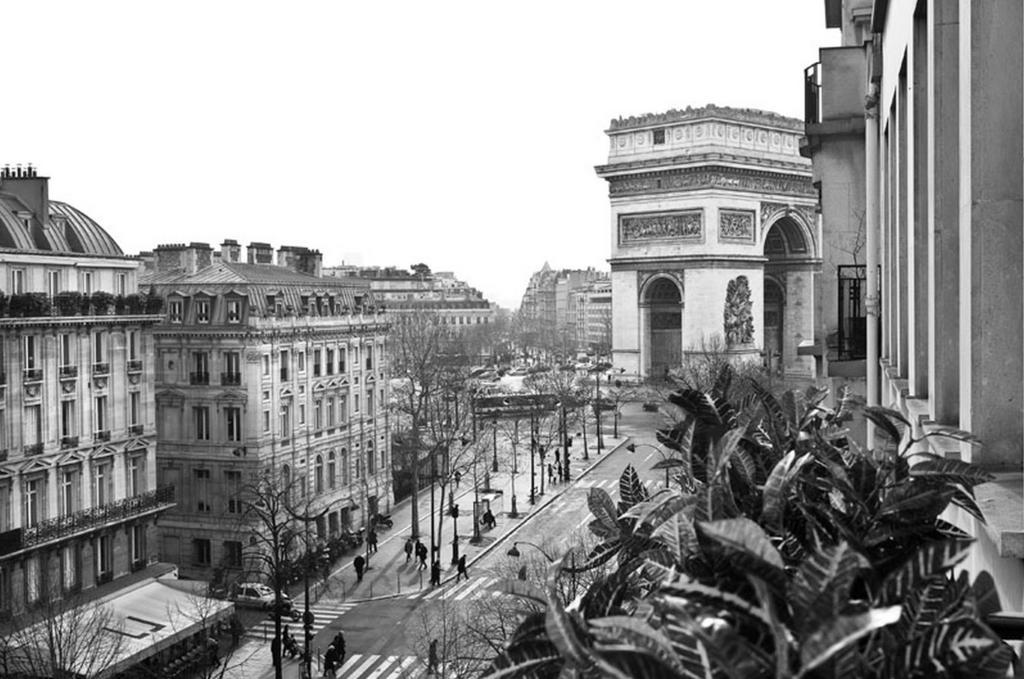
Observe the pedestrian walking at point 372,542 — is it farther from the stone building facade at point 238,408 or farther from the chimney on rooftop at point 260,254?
the chimney on rooftop at point 260,254

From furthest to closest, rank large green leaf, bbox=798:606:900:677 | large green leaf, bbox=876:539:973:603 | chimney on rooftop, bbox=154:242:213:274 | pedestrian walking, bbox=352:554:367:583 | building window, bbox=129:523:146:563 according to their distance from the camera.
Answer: chimney on rooftop, bbox=154:242:213:274
pedestrian walking, bbox=352:554:367:583
building window, bbox=129:523:146:563
large green leaf, bbox=876:539:973:603
large green leaf, bbox=798:606:900:677

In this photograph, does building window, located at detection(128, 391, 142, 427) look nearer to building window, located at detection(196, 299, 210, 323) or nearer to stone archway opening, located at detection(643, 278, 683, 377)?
building window, located at detection(196, 299, 210, 323)

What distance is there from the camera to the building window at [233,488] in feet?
124

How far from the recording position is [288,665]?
27.2 metres

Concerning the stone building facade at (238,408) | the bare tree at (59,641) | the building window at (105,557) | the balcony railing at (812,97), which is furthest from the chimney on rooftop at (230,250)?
the balcony railing at (812,97)

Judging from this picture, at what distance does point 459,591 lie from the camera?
1313 inches

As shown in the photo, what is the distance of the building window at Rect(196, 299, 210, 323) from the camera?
129ft

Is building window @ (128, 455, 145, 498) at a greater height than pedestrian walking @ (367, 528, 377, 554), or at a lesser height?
greater

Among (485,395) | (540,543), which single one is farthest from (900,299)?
(485,395)

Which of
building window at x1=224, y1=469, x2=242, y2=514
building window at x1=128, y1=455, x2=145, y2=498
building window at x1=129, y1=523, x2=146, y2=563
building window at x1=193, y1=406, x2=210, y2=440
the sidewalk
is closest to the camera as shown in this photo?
the sidewalk

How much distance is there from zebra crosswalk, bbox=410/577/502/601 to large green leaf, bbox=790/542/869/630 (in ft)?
97.4

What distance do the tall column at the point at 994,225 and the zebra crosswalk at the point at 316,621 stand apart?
2618cm

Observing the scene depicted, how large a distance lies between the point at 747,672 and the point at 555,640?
531mm

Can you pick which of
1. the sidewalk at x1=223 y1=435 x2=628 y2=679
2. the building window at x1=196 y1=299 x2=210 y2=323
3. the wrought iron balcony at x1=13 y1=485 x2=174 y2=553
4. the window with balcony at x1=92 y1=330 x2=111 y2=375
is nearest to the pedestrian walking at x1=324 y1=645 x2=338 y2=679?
the sidewalk at x1=223 y1=435 x2=628 y2=679
